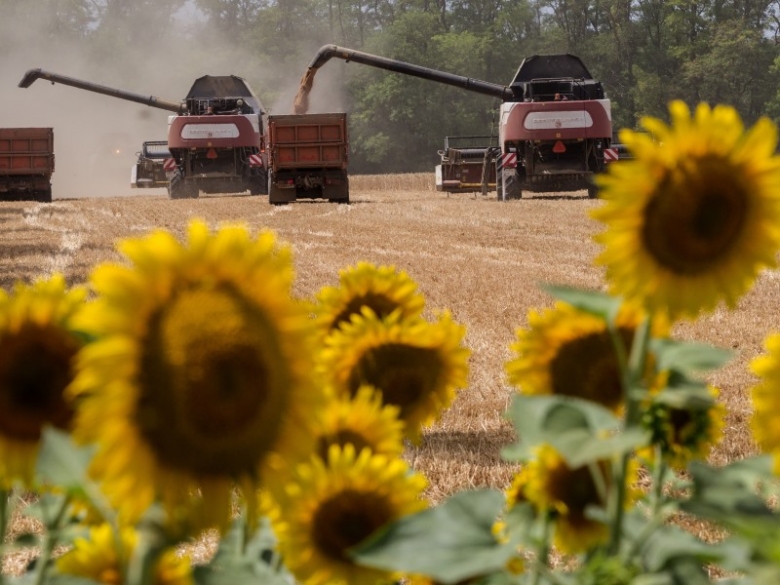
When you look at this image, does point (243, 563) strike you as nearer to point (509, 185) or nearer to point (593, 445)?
point (593, 445)

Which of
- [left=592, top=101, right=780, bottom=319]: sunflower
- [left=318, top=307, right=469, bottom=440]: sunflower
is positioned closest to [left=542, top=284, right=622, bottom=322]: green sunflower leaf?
[left=592, top=101, right=780, bottom=319]: sunflower

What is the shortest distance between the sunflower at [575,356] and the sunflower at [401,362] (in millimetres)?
134

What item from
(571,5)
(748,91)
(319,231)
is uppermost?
(571,5)

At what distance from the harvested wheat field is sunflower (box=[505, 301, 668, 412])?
0.91 ft

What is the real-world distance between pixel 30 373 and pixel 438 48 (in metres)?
72.3

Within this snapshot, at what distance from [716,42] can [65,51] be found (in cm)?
3881

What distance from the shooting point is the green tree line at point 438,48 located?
64250mm

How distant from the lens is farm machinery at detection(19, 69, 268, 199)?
2789 cm

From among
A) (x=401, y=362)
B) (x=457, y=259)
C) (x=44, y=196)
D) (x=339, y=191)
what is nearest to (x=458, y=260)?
(x=457, y=259)

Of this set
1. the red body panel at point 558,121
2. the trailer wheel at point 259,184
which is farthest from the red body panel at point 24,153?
the red body panel at point 558,121

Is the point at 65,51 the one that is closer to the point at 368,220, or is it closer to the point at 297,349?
the point at 368,220

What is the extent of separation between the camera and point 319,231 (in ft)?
57.0

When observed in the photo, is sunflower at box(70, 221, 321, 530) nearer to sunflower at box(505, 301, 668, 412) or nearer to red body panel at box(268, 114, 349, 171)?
sunflower at box(505, 301, 668, 412)

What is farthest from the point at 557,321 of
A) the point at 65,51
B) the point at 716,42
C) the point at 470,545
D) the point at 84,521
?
the point at 65,51
